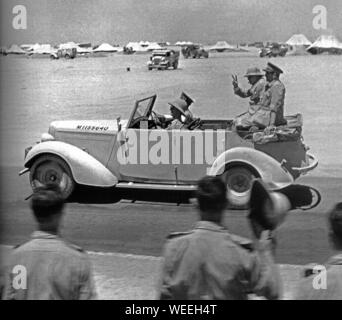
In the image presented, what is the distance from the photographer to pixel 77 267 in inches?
107

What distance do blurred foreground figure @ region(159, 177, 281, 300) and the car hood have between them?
1935mm

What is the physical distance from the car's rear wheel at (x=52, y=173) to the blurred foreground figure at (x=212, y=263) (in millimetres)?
1969

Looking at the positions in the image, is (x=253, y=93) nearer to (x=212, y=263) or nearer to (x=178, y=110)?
(x=178, y=110)

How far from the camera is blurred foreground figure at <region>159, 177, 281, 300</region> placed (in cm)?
264

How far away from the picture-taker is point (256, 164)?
4301mm

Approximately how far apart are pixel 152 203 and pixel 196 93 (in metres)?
0.87

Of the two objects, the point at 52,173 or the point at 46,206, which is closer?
the point at 46,206

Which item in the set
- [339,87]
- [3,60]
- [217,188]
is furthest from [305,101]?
[3,60]

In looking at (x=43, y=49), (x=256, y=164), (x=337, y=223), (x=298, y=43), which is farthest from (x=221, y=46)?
(x=337, y=223)

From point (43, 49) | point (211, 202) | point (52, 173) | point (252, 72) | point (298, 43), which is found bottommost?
point (211, 202)

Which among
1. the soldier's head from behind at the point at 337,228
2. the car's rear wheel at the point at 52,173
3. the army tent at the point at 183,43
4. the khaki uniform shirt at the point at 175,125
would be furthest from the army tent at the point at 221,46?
the soldier's head from behind at the point at 337,228

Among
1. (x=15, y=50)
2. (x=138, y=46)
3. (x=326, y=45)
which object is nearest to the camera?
(x=326, y=45)

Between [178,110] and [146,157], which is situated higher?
[178,110]

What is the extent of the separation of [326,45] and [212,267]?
75.1 inches
